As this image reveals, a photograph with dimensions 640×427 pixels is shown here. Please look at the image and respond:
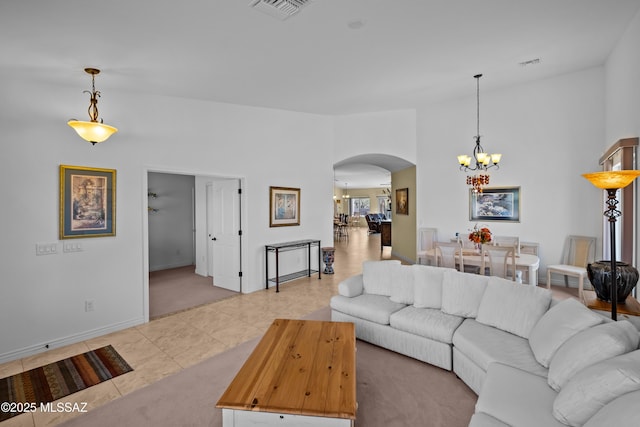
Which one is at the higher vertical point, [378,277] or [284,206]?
[284,206]

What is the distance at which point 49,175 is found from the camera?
338 cm

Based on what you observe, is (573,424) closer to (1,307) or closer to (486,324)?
(486,324)

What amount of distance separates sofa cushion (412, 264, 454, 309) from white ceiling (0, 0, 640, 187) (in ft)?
8.25

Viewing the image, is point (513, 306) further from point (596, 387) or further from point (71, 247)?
point (71, 247)

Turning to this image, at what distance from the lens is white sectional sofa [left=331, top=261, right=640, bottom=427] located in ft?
4.76

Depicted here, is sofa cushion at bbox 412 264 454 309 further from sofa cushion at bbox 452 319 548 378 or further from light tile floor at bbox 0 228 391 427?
light tile floor at bbox 0 228 391 427

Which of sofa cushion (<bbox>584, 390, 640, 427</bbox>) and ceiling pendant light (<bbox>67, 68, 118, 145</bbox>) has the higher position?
ceiling pendant light (<bbox>67, 68, 118, 145</bbox>)

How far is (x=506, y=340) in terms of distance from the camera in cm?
244

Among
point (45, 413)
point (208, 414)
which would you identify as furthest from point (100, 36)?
point (208, 414)

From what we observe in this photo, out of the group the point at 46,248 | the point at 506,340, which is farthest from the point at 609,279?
the point at 46,248

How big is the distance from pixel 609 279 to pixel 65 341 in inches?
210

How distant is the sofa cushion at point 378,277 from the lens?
142 inches

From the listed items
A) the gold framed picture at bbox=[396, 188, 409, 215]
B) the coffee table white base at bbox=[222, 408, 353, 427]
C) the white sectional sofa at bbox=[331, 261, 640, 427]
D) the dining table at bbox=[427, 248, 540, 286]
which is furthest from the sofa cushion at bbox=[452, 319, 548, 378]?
the gold framed picture at bbox=[396, 188, 409, 215]

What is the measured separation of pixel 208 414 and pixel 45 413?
128 cm
